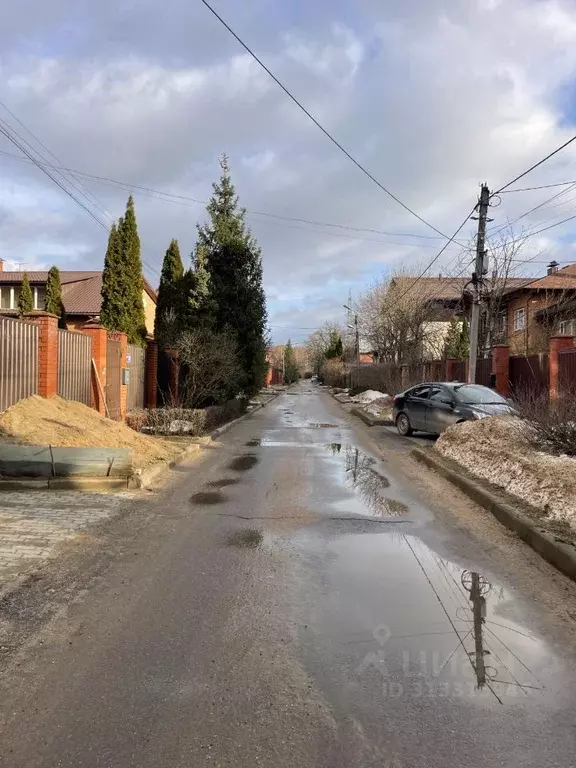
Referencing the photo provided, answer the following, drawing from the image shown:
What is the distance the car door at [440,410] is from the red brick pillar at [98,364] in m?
7.95

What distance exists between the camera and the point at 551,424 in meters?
8.33

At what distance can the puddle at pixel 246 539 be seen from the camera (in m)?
Answer: 5.66

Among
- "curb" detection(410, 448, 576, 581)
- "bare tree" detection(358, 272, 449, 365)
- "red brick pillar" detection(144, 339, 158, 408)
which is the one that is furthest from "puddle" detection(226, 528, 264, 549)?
"bare tree" detection(358, 272, 449, 365)

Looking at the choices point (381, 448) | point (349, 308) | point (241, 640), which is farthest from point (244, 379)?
point (349, 308)

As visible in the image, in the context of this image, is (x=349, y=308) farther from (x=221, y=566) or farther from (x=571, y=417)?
(x=221, y=566)

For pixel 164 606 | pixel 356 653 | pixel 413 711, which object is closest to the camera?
pixel 413 711

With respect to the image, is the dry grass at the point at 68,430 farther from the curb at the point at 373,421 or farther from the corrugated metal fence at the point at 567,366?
the corrugated metal fence at the point at 567,366

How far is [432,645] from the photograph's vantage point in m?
3.62

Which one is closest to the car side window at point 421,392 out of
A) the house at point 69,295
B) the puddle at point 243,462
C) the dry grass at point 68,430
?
the puddle at point 243,462

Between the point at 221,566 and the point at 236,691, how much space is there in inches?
79.8

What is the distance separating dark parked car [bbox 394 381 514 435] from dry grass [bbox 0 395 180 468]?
21.5ft

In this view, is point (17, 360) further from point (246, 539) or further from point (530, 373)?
point (530, 373)

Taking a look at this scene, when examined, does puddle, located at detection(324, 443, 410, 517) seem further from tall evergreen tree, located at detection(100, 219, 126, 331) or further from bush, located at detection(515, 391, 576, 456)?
tall evergreen tree, located at detection(100, 219, 126, 331)

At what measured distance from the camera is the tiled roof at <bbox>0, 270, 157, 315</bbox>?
3562cm
